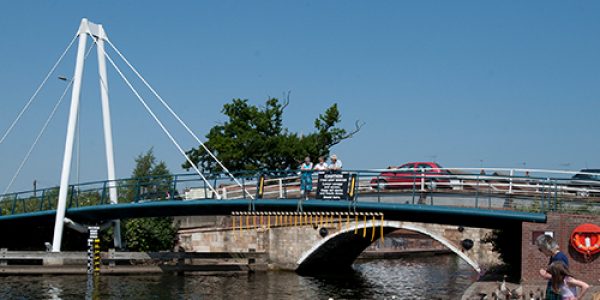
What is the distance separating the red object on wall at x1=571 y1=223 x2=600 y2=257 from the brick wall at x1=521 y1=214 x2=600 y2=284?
0.57 feet

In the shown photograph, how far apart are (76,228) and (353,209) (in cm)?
1485

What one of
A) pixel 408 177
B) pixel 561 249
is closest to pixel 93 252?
pixel 408 177

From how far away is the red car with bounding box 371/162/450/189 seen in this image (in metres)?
24.8

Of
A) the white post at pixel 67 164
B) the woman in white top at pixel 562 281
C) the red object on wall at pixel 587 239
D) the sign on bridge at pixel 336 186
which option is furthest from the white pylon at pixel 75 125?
the woman in white top at pixel 562 281

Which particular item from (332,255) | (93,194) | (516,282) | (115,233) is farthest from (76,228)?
(516,282)

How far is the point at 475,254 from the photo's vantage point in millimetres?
36188

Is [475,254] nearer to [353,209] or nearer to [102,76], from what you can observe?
[353,209]

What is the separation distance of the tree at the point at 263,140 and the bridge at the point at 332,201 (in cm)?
1105

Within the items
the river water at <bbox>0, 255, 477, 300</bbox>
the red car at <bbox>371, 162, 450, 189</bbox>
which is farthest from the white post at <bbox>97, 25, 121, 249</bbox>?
the red car at <bbox>371, 162, 450, 189</bbox>

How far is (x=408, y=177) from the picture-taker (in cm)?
2717

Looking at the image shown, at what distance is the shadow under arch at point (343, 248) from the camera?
3591 centimetres

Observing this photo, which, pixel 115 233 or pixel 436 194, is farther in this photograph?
pixel 115 233

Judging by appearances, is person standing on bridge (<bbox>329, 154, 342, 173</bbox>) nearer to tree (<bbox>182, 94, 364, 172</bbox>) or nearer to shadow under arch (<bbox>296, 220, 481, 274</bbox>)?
shadow under arch (<bbox>296, 220, 481, 274</bbox>)

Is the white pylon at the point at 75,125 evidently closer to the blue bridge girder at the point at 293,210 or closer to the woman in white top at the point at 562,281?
the blue bridge girder at the point at 293,210
